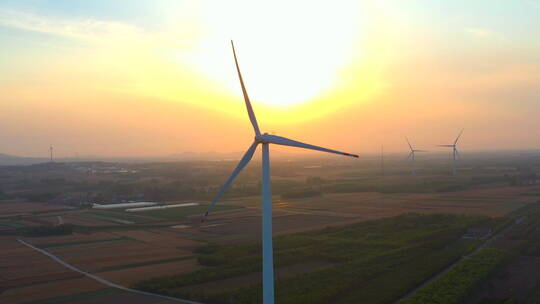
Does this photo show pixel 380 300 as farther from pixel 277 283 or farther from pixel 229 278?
pixel 229 278

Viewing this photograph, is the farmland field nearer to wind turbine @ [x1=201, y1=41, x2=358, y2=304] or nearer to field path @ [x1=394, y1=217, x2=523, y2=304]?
field path @ [x1=394, y1=217, x2=523, y2=304]

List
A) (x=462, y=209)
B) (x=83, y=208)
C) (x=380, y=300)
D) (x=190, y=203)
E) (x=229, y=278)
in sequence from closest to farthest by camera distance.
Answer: (x=380, y=300), (x=229, y=278), (x=462, y=209), (x=83, y=208), (x=190, y=203)

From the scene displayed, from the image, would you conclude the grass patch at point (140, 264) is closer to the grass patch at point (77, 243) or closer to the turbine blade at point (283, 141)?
the grass patch at point (77, 243)

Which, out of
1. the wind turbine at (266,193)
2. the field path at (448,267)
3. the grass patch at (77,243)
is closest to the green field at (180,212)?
the grass patch at (77,243)

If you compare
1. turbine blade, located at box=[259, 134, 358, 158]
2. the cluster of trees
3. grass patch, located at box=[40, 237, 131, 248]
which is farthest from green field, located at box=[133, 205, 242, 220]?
turbine blade, located at box=[259, 134, 358, 158]

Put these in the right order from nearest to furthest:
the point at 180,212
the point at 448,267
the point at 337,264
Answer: the point at 448,267, the point at 337,264, the point at 180,212

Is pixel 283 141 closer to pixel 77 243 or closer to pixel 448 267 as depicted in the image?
pixel 448 267

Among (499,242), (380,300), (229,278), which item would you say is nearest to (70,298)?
(229,278)

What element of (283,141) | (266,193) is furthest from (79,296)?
(283,141)
